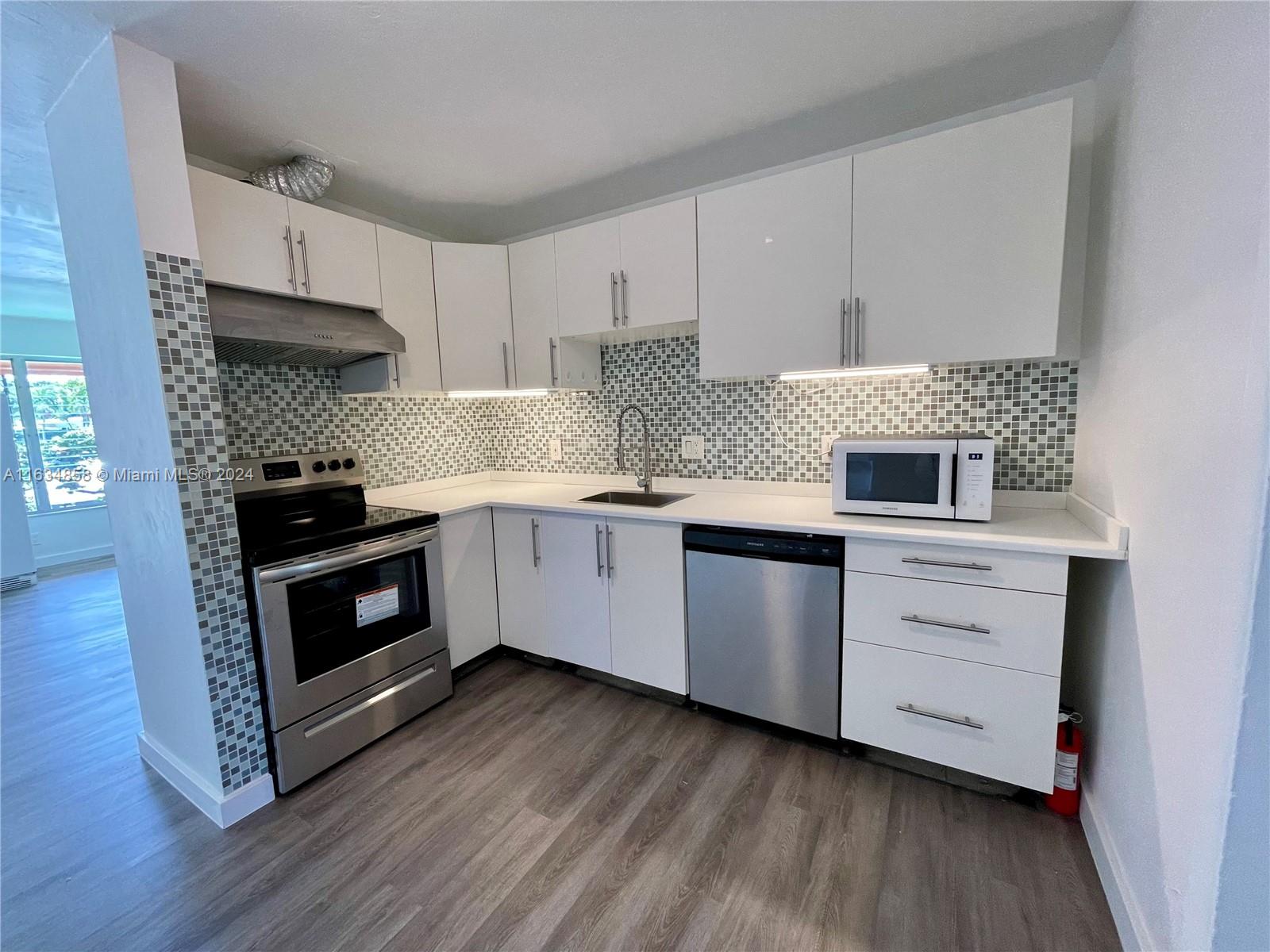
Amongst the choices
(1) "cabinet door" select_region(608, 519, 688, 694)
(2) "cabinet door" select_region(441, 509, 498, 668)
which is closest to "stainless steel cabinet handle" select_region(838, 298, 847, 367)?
(1) "cabinet door" select_region(608, 519, 688, 694)

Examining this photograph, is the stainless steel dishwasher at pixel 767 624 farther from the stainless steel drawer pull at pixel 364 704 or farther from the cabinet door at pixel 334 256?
the cabinet door at pixel 334 256

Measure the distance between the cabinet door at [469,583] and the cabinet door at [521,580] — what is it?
46mm

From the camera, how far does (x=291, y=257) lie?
77.6 inches

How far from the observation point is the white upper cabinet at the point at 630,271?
2.18 metres

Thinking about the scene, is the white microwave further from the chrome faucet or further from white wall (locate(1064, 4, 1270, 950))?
the chrome faucet

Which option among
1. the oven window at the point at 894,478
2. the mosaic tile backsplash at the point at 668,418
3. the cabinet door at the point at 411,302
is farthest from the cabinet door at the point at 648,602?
the cabinet door at the point at 411,302

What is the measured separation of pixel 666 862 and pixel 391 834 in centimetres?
91

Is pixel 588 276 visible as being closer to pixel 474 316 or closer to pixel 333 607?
pixel 474 316

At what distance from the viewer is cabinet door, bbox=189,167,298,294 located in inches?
67.9

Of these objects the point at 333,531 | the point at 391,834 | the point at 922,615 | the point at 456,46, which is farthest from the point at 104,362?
the point at 922,615

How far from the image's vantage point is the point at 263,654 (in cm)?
173

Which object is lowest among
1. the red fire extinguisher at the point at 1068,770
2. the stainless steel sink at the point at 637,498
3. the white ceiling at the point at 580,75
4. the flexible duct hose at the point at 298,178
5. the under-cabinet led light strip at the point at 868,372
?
the red fire extinguisher at the point at 1068,770

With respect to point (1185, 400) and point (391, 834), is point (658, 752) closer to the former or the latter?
point (391, 834)

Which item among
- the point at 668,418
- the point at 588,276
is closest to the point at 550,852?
the point at 668,418
